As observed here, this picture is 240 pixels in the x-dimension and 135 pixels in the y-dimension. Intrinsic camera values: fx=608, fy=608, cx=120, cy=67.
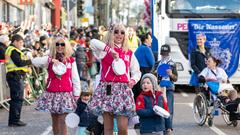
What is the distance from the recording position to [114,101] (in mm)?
7660

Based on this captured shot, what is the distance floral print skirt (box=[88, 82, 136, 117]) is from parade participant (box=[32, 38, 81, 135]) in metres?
0.92

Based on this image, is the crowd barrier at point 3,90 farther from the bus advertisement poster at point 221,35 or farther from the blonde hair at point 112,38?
the blonde hair at point 112,38

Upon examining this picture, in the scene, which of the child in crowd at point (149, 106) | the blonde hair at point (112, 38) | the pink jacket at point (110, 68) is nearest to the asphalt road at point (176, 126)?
the child in crowd at point (149, 106)

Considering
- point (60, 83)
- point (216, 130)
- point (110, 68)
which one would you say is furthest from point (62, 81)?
point (216, 130)

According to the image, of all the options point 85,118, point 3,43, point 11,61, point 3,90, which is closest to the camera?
point 85,118

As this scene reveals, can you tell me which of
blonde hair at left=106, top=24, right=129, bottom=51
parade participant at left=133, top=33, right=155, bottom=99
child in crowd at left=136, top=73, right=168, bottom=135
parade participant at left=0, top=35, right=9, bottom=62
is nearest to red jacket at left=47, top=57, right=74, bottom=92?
blonde hair at left=106, top=24, right=129, bottom=51

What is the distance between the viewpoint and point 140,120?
782 cm

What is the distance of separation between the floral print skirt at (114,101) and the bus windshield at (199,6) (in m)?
10.3

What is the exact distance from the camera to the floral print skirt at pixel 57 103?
858 cm

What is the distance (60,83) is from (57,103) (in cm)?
29

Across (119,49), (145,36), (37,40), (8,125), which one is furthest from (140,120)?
(37,40)

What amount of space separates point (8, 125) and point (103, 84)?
4.50 m

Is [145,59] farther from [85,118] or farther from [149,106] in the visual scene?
[149,106]

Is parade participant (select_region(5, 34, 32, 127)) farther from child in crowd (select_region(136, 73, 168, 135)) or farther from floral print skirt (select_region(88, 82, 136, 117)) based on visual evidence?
child in crowd (select_region(136, 73, 168, 135))
